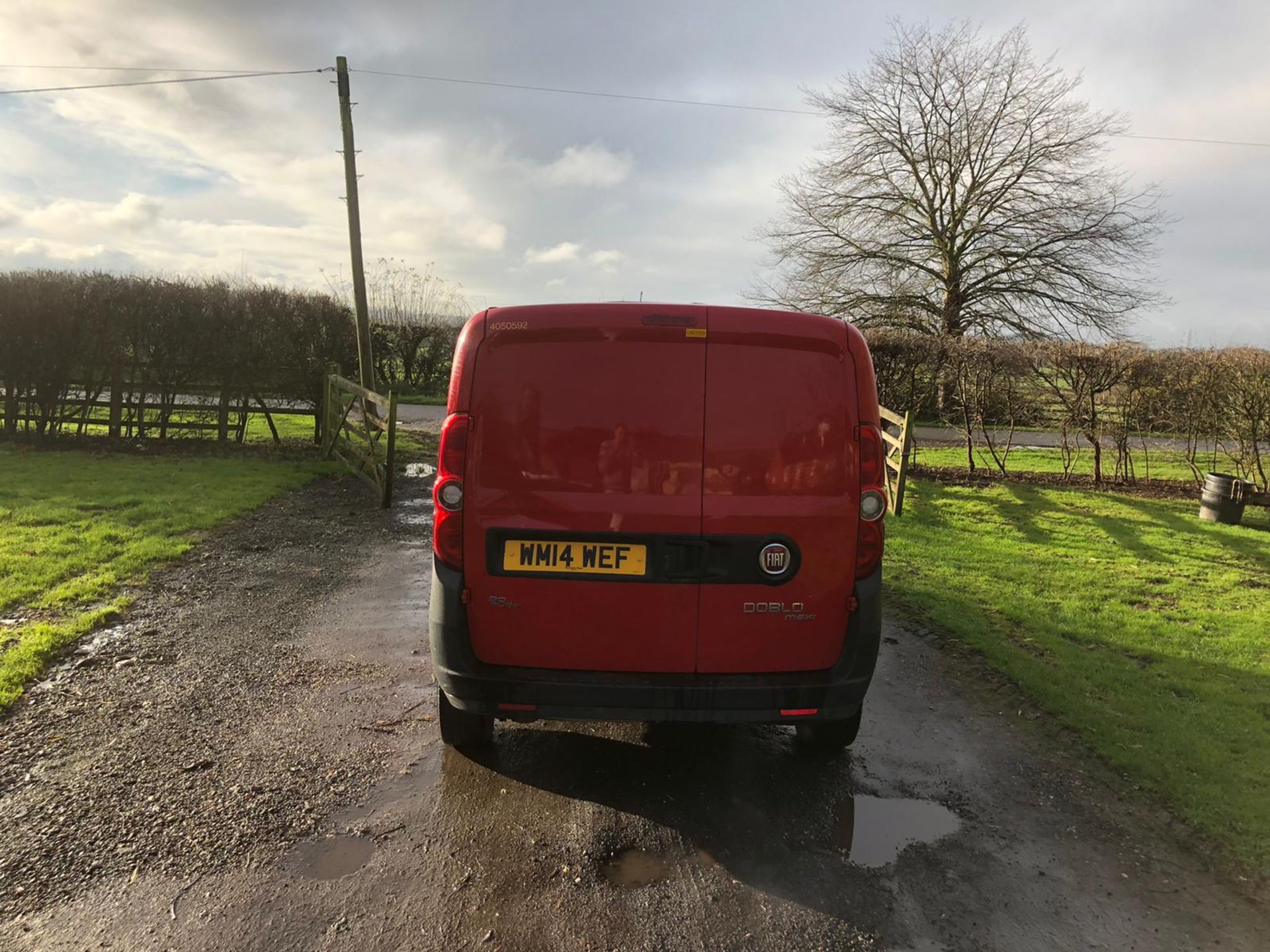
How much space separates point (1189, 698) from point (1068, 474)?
8985mm

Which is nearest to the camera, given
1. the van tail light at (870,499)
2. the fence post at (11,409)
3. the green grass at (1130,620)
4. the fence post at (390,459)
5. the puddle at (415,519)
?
the van tail light at (870,499)

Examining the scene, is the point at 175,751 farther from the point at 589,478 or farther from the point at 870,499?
the point at 870,499

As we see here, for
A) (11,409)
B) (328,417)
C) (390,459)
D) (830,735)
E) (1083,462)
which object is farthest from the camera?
(1083,462)

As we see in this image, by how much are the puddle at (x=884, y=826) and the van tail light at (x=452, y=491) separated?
199cm

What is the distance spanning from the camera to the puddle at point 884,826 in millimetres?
2980

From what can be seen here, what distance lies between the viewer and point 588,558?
2.97 metres

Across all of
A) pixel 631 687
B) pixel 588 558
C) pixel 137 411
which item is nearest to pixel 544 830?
pixel 631 687

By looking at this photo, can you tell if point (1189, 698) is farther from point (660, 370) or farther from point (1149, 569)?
point (660, 370)

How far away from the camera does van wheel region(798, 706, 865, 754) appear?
3602 mm

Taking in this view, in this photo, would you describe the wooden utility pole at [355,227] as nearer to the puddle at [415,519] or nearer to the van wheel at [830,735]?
the puddle at [415,519]

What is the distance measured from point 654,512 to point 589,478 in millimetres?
296

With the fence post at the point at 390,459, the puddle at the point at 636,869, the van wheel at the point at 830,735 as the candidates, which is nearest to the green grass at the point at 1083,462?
the fence post at the point at 390,459

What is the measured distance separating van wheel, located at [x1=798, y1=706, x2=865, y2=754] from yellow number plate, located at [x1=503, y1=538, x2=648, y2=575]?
1.34 metres

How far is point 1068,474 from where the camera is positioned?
1248 cm
